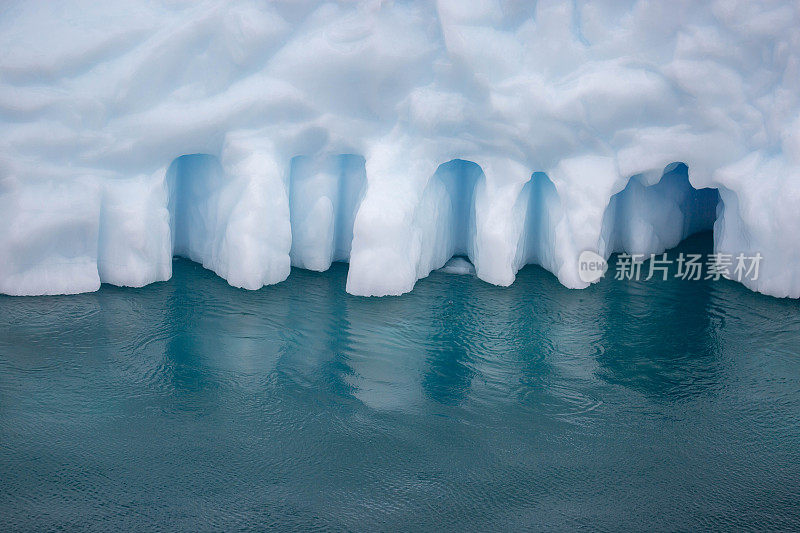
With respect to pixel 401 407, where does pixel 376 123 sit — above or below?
above

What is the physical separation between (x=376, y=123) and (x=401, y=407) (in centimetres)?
317

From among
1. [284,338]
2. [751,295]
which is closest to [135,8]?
[284,338]

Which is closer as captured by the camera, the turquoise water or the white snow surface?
the turquoise water

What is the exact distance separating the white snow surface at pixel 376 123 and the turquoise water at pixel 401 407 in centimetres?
47

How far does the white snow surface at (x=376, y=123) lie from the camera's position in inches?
286

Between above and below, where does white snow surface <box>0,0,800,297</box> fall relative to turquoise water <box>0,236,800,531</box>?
above

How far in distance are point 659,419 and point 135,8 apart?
560cm

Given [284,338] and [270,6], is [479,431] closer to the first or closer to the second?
[284,338]

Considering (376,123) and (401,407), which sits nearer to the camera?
(401,407)

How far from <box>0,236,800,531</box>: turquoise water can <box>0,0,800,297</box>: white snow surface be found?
18.3 inches

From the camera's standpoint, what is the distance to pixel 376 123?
7945mm

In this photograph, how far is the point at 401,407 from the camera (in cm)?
586

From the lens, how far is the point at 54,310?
7.29m

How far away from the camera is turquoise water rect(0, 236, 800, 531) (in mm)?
4703
